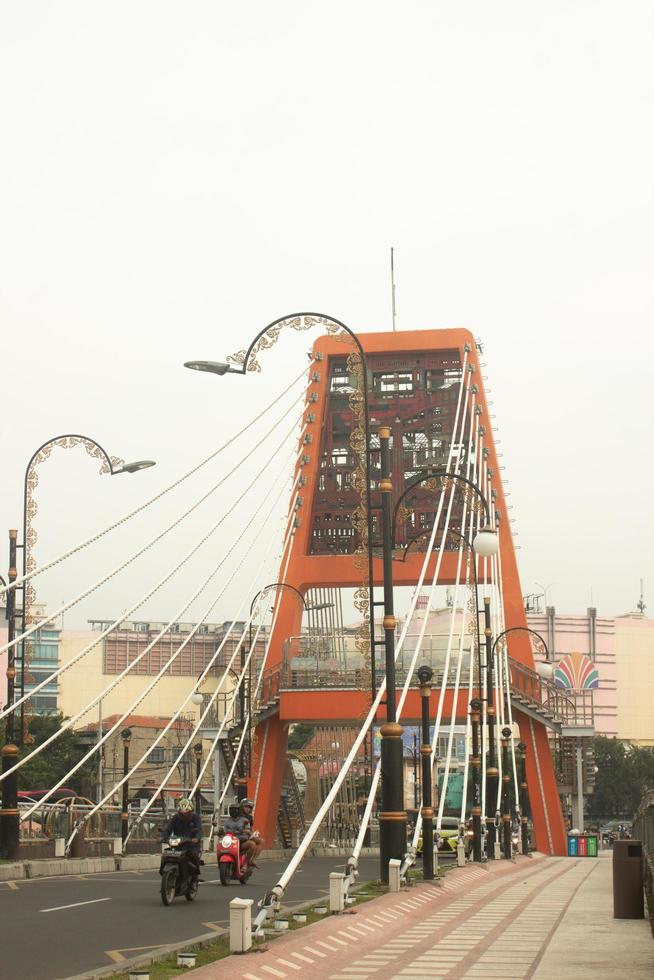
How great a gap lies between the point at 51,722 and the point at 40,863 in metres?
69.0

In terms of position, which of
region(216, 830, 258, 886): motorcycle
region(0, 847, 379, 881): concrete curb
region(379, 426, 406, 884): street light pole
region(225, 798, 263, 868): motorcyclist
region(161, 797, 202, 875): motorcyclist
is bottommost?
region(0, 847, 379, 881): concrete curb

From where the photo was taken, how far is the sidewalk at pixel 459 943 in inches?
470

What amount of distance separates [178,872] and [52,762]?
251 feet

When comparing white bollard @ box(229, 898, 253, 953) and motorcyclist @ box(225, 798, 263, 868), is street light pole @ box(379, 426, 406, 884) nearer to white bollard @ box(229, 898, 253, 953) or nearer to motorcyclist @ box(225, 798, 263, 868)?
motorcyclist @ box(225, 798, 263, 868)

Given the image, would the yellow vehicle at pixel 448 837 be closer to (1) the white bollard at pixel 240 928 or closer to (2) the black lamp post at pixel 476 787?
(2) the black lamp post at pixel 476 787

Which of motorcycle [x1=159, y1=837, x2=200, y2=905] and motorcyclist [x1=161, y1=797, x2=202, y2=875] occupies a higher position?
motorcyclist [x1=161, y1=797, x2=202, y2=875]

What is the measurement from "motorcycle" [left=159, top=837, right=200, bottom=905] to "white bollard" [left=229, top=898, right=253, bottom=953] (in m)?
6.91

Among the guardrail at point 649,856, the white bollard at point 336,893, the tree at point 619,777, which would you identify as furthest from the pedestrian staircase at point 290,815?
the tree at point 619,777

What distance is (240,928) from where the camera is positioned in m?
12.2

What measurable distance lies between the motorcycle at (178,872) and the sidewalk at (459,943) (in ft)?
9.71

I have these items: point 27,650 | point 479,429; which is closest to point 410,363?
point 479,429

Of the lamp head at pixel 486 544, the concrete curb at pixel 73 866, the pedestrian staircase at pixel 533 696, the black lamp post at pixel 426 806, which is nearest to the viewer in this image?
the black lamp post at pixel 426 806

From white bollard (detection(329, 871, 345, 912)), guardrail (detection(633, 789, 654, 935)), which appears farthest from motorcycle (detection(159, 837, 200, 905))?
guardrail (detection(633, 789, 654, 935))

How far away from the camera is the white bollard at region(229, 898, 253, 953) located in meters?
12.2
